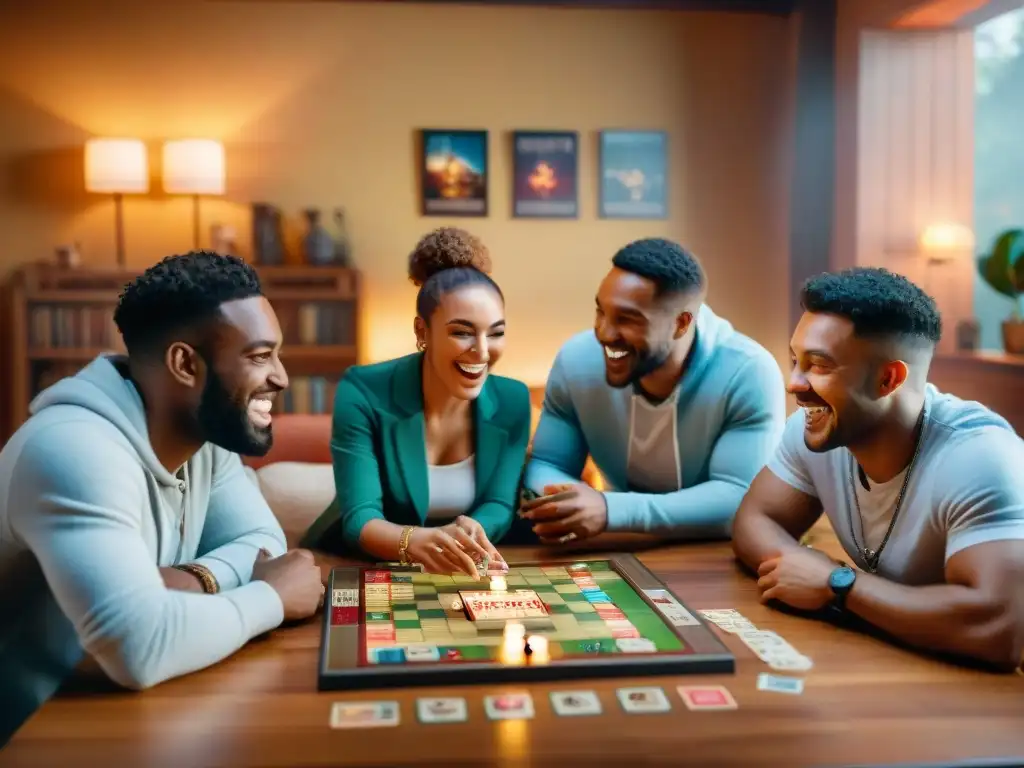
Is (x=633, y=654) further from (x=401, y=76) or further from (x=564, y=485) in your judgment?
(x=401, y=76)

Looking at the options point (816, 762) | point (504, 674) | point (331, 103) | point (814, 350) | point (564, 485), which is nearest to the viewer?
point (816, 762)

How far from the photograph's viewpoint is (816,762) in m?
1.18

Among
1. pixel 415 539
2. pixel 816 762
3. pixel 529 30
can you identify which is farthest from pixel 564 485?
pixel 529 30

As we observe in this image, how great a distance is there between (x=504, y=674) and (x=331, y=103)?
4.97 m

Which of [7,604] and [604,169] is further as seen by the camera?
[604,169]

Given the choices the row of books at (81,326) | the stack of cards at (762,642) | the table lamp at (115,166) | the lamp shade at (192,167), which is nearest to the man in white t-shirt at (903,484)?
the stack of cards at (762,642)

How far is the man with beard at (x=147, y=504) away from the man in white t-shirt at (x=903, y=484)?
862 millimetres

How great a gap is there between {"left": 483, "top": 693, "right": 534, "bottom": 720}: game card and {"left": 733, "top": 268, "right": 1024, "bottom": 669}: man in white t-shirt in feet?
1.92

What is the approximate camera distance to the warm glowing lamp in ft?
16.9

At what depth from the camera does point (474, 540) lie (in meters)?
1.82

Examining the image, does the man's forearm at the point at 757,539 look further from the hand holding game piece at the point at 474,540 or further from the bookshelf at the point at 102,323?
the bookshelf at the point at 102,323

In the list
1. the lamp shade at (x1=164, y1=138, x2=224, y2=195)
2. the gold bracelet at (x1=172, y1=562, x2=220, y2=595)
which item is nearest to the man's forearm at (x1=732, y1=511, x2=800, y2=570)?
the gold bracelet at (x1=172, y1=562, x2=220, y2=595)

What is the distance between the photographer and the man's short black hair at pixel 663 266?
220cm

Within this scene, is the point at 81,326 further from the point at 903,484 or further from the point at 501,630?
the point at 903,484
